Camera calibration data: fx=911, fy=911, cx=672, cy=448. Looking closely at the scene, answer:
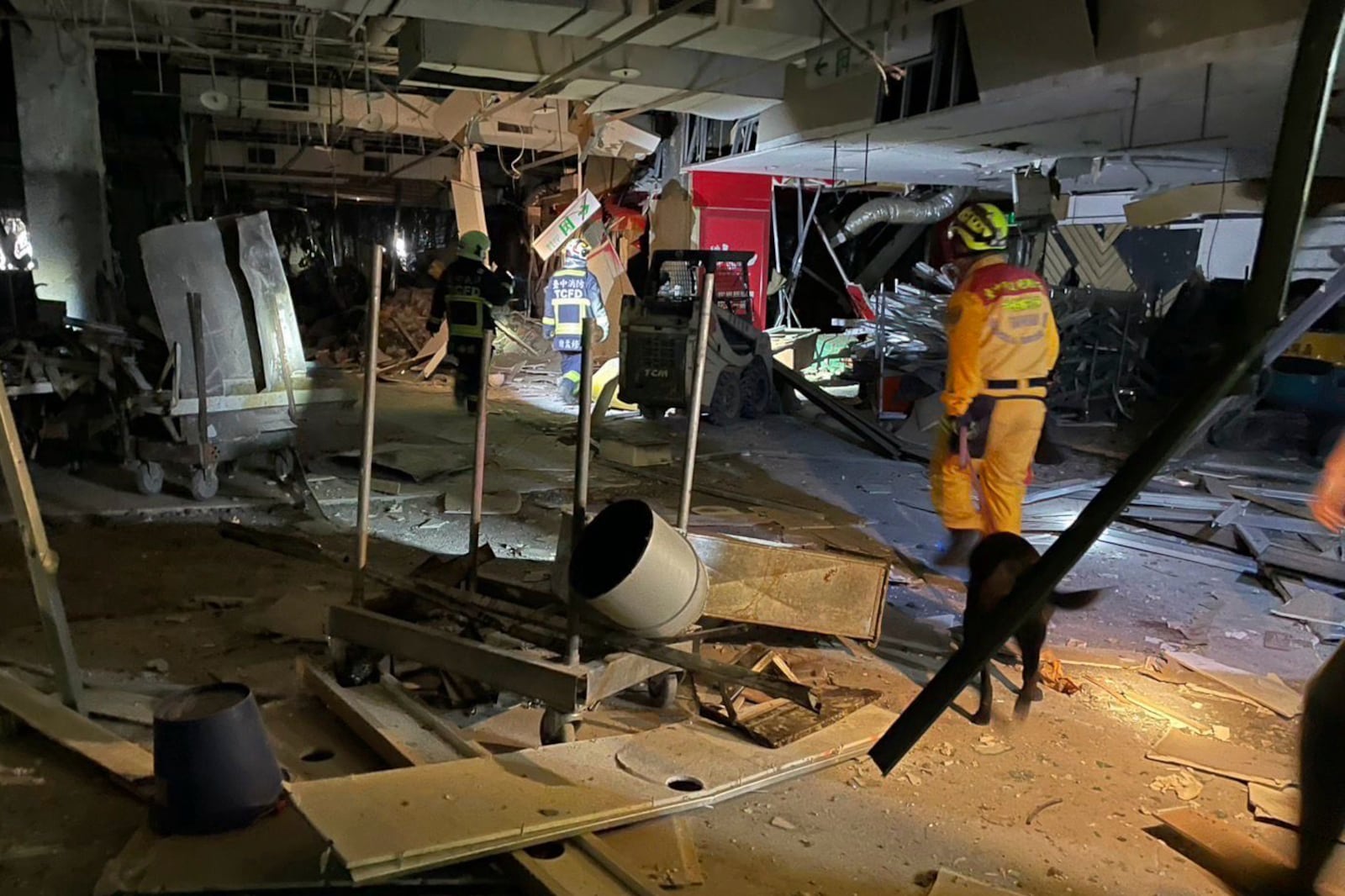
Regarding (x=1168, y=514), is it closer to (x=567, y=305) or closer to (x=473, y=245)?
(x=473, y=245)

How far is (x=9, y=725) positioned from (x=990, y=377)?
4.01 m

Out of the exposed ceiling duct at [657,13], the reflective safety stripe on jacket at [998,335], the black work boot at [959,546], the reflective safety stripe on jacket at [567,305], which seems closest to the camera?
the reflective safety stripe on jacket at [998,335]

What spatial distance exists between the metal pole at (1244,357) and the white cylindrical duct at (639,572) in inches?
41.0

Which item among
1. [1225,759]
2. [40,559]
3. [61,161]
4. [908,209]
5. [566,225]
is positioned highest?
[908,209]

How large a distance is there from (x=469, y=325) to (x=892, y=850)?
629cm

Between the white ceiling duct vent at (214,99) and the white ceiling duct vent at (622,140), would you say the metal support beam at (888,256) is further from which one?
the white ceiling duct vent at (214,99)

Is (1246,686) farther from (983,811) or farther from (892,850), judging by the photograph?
(892,850)

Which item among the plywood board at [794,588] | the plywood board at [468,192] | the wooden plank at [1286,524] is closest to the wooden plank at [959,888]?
the plywood board at [794,588]

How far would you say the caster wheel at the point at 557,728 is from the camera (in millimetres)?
2926

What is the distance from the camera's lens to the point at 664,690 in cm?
341

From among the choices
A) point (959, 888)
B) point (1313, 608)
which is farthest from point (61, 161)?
point (1313, 608)

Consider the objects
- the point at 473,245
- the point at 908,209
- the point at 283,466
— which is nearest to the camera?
the point at 283,466

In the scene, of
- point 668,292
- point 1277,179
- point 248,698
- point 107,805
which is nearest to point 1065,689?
point 1277,179

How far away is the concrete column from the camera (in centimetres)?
752
